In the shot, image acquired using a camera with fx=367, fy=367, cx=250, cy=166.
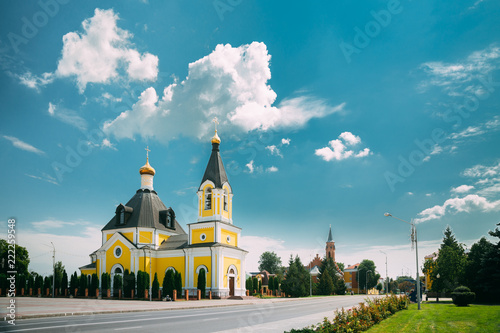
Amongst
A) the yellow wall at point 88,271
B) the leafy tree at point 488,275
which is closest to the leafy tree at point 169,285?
the yellow wall at point 88,271

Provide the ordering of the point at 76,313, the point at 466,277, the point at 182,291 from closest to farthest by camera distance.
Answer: the point at 76,313
the point at 466,277
the point at 182,291

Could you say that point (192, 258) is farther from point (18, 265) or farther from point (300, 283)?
point (18, 265)

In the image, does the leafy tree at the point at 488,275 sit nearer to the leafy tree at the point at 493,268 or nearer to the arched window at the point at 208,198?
the leafy tree at the point at 493,268

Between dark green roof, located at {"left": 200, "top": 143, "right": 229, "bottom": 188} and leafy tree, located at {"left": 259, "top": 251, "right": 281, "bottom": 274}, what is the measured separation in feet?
213

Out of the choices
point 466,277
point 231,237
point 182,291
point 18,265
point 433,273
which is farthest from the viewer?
point 18,265

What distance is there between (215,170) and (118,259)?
15840 mm

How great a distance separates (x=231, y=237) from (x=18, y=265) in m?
34.6

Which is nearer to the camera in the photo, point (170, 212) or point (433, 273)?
point (433, 273)

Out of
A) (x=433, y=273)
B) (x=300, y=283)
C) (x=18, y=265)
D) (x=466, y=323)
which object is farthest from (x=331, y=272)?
(x=466, y=323)

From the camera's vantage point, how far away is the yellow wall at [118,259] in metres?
43.6

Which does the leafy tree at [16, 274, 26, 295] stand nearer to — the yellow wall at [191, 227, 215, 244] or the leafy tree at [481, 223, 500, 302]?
the yellow wall at [191, 227, 215, 244]

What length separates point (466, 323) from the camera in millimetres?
15688

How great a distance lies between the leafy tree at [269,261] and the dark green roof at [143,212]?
191 ft

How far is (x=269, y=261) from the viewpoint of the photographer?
344 feet
